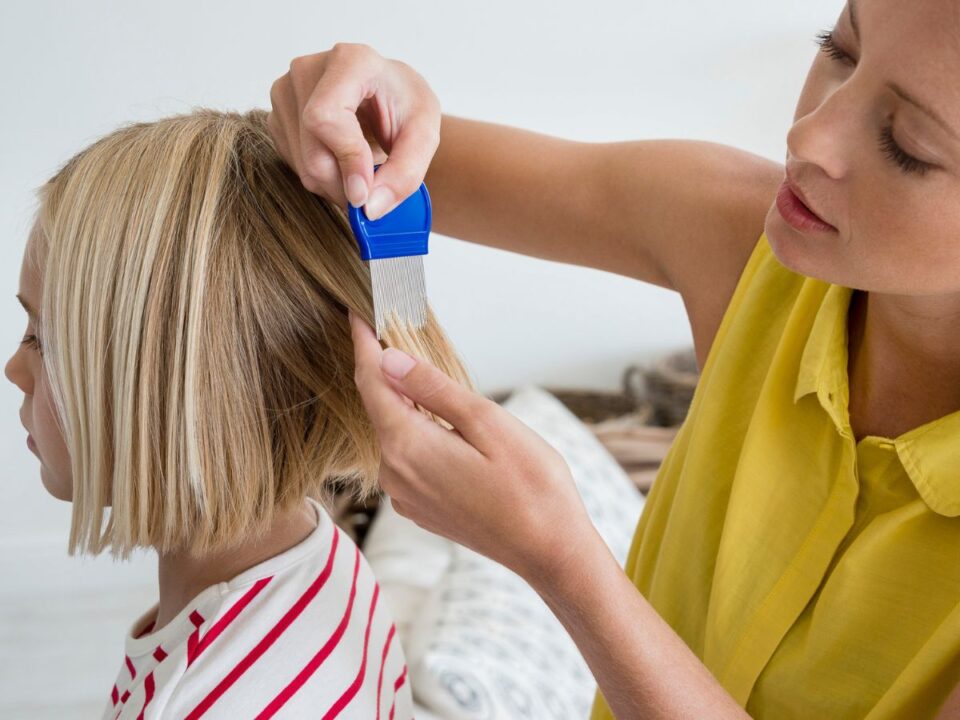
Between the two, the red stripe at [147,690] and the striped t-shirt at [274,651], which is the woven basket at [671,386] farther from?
the red stripe at [147,690]

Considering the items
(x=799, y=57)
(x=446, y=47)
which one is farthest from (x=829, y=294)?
(x=799, y=57)

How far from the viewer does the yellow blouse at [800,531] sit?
0.74 m

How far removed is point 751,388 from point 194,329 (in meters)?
0.46

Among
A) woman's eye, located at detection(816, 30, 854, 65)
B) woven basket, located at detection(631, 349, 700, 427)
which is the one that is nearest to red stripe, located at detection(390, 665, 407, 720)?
woman's eye, located at detection(816, 30, 854, 65)

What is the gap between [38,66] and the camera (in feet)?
7.01

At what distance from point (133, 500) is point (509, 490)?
1.18 ft

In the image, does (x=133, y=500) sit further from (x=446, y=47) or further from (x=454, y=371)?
(x=446, y=47)

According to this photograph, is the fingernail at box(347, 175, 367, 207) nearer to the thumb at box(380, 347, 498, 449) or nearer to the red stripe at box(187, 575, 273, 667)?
the thumb at box(380, 347, 498, 449)

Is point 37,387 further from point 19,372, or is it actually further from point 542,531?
point 542,531

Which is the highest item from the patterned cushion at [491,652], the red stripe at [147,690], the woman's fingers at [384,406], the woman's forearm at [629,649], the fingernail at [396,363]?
the fingernail at [396,363]

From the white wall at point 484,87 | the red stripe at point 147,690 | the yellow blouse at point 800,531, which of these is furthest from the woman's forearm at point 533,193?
the white wall at point 484,87

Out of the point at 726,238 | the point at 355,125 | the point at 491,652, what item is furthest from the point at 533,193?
the point at 491,652

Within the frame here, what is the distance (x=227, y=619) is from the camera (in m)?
0.84

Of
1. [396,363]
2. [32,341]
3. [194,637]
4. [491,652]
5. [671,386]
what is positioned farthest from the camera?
[671,386]
